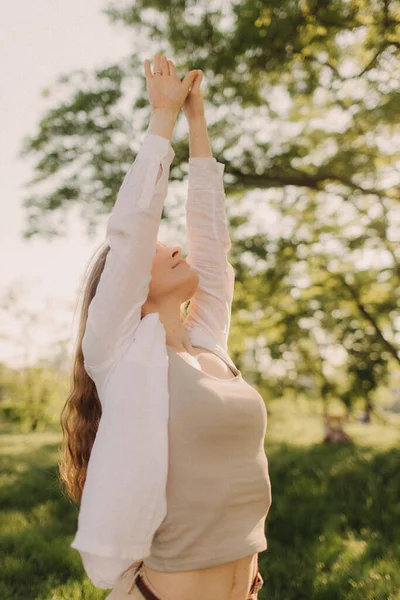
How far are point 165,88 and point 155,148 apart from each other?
1.08 ft

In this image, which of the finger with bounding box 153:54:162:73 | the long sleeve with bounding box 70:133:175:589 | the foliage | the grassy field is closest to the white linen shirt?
the long sleeve with bounding box 70:133:175:589

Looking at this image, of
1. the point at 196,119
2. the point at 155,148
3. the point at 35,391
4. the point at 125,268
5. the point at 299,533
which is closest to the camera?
the point at 125,268

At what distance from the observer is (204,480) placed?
1.63 m

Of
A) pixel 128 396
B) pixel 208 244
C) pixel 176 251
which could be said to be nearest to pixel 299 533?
pixel 208 244

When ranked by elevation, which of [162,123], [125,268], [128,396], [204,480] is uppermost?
[162,123]

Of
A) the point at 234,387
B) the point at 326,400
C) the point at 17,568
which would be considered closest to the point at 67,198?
the point at 326,400

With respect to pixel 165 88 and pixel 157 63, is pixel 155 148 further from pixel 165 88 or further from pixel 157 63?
pixel 157 63

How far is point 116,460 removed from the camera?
1.50 metres

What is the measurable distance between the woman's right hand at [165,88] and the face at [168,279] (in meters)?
0.49

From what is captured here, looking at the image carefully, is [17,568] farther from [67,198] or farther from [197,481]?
[67,198]

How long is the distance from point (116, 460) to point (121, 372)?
0.24m

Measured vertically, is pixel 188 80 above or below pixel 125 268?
above

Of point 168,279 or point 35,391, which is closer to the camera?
point 168,279

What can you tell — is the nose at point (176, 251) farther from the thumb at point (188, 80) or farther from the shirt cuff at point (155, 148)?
the thumb at point (188, 80)
